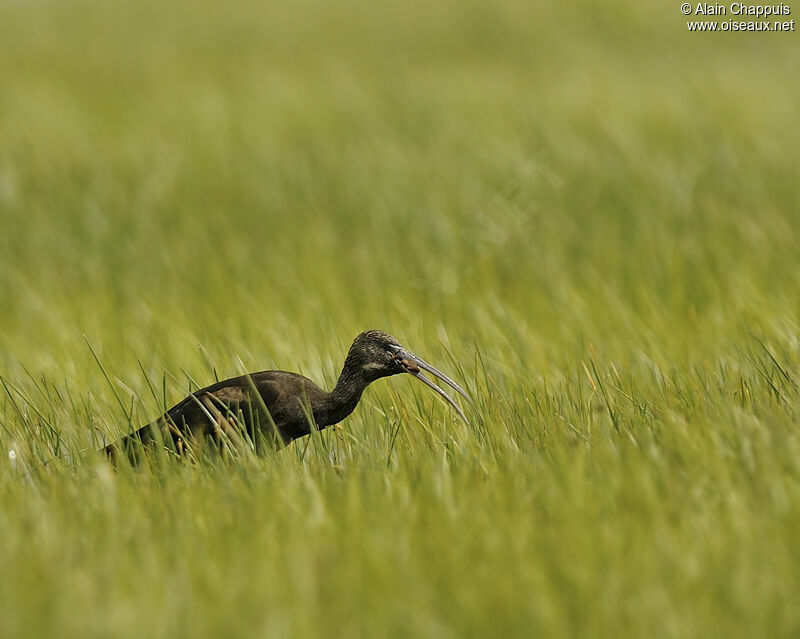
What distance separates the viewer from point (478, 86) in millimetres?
10664

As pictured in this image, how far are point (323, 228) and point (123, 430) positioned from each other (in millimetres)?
3361

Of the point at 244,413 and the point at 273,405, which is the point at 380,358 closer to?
the point at 273,405

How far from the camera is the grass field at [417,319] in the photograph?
10.1 ft

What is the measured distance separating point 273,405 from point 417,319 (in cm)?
157

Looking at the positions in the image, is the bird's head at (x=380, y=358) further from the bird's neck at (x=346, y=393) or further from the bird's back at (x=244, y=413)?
the bird's back at (x=244, y=413)

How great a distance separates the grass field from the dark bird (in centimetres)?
15

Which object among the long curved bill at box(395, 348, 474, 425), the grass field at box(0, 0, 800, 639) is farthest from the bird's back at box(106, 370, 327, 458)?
the long curved bill at box(395, 348, 474, 425)

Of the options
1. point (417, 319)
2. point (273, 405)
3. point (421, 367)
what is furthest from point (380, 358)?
point (417, 319)

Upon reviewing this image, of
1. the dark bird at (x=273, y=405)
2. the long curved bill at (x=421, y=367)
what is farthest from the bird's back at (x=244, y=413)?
the long curved bill at (x=421, y=367)

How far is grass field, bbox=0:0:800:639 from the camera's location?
308cm

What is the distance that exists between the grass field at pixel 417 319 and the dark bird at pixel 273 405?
15 centimetres

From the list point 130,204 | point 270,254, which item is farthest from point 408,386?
point 130,204

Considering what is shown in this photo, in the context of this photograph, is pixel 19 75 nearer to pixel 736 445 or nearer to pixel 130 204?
pixel 130 204

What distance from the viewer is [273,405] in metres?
4.41
